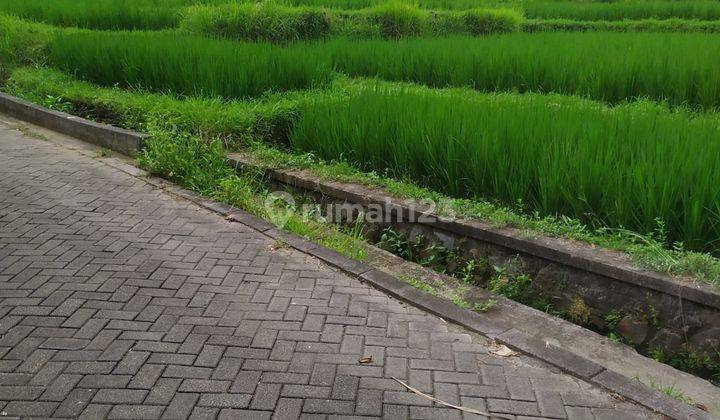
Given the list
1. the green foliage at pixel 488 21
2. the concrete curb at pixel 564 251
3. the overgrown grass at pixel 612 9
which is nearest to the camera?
the concrete curb at pixel 564 251

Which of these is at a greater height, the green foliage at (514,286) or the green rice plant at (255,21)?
the green rice plant at (255,21)

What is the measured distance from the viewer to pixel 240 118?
563cm

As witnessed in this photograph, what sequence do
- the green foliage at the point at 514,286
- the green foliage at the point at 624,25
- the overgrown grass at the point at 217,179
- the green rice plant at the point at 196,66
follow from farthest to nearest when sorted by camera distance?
1. the green foliage at the point at 624,25
2. the green rice plant at the point at 196,66
3. the overgrown grass at the point at 217,179
4. the green foliage at the point at 514,286

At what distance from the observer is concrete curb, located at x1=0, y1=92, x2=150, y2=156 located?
5.89 metres

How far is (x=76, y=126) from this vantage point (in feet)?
21.6

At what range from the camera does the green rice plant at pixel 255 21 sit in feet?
31.7

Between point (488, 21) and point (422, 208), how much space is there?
9146mm

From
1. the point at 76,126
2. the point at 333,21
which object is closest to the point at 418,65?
the point at 333,21

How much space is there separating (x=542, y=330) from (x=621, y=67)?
4614mm

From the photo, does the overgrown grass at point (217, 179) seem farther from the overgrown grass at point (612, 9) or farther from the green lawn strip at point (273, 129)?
the overgrown grass at point (612, 9)

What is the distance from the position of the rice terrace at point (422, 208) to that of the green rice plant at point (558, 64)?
0.12 feet

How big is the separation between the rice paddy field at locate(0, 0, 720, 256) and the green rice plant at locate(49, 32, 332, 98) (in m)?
0.02

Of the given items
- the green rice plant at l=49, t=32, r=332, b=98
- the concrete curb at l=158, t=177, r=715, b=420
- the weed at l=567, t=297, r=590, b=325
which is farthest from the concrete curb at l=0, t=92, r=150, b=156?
the weed at l=567, t=297, r=590, b=325

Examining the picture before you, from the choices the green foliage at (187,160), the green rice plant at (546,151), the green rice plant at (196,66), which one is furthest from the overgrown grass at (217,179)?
the green rice plant at (196,66)
